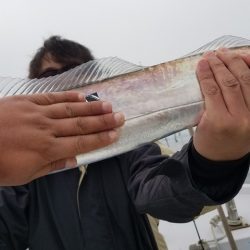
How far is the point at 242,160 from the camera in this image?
1.04m

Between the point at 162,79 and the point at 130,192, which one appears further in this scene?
the point at 130,192

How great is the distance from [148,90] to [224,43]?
31 centimetres

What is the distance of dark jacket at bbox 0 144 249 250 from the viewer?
125 cm

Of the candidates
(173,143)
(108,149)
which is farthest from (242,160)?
(173,143)

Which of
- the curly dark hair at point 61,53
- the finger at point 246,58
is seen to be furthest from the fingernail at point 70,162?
the curly dark hair at point 61,53

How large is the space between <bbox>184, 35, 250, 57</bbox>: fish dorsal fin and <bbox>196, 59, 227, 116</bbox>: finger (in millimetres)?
80

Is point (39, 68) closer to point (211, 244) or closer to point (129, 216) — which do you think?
point (129, 216)

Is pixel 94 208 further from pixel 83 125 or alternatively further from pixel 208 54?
pixel 208 54

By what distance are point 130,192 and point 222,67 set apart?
24.4 inches

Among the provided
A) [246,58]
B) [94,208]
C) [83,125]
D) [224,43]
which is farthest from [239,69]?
[94,208]

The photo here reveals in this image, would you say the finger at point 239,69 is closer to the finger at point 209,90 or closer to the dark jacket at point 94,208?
the finger at point 209,90

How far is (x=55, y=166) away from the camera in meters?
0.93

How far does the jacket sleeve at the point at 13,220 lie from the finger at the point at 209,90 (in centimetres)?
91

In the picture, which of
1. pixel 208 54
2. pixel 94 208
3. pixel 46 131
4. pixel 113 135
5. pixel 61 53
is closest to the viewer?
pixel 46 131
